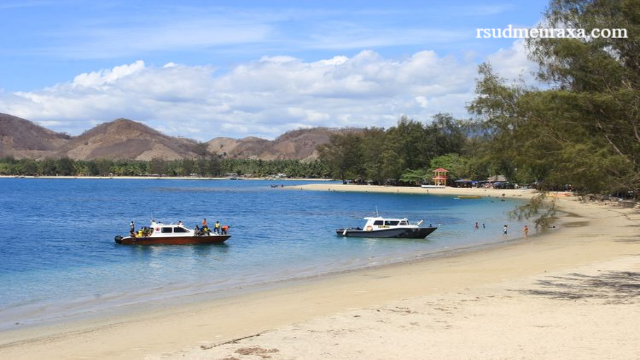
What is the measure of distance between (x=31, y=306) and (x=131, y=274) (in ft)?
31.1

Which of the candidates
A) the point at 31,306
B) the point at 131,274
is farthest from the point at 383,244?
the point at 31,306

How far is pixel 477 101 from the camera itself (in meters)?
19.8

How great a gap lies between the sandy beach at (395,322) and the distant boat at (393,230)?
72.2ft

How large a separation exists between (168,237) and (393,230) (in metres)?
18.0

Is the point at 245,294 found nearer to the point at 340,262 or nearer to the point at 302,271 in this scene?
the point at 302,271

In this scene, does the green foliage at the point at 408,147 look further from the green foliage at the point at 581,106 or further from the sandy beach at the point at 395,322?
the green foliage at the point at 581,106

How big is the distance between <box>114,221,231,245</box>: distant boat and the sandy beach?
21196 mm

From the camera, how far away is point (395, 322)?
670 inches

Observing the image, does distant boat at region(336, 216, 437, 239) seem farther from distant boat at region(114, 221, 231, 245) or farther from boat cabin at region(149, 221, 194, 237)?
boat cabin at region(149, 221, 194, 237)

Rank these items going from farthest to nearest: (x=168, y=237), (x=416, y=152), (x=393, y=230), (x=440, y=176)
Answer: (x=416, y=152), (x=440, y=176), (x=393, y=230), (x=168, y=237)

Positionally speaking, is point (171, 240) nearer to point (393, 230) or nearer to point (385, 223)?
point (385, 223)

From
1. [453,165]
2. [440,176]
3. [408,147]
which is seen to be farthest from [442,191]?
[408,147]

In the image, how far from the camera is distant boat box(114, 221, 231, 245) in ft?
161

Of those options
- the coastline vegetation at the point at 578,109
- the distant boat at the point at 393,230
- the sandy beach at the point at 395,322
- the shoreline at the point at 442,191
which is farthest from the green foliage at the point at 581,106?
the shoreline at the point at 442,191
